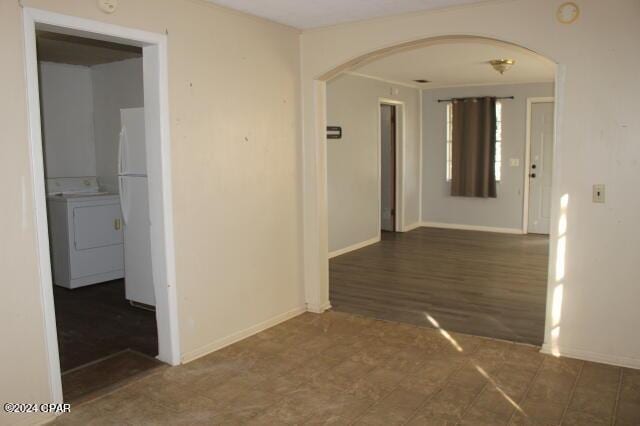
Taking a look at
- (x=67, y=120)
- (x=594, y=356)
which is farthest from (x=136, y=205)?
Result: (x=594, y=356)

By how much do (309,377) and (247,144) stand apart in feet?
5.86

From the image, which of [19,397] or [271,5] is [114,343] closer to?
[19,397]

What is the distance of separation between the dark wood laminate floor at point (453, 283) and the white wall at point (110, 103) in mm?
2899

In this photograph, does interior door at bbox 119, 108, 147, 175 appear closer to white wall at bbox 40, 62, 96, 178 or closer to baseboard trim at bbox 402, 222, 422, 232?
white wall at bbox 40, 62, 96, 178

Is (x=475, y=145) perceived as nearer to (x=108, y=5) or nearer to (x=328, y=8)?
(x=328, y=8)

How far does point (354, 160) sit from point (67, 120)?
12.1 feet

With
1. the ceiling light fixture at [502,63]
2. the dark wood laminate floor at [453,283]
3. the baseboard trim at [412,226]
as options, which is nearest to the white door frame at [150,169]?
the dark wood laminate floor at [453,283]

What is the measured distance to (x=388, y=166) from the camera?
9.03 metres

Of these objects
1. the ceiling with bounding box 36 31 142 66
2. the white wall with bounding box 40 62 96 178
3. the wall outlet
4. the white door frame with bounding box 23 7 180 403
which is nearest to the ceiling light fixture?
the wall outlet

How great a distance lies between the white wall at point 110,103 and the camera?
5.87 m

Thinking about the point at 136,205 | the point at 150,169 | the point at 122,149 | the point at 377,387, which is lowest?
the point at 377,387

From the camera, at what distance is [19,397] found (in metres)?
2.80

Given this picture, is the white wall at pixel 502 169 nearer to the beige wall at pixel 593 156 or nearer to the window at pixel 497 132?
the window at pixel 497 132

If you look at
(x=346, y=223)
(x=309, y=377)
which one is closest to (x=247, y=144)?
(x=309, y=377)
